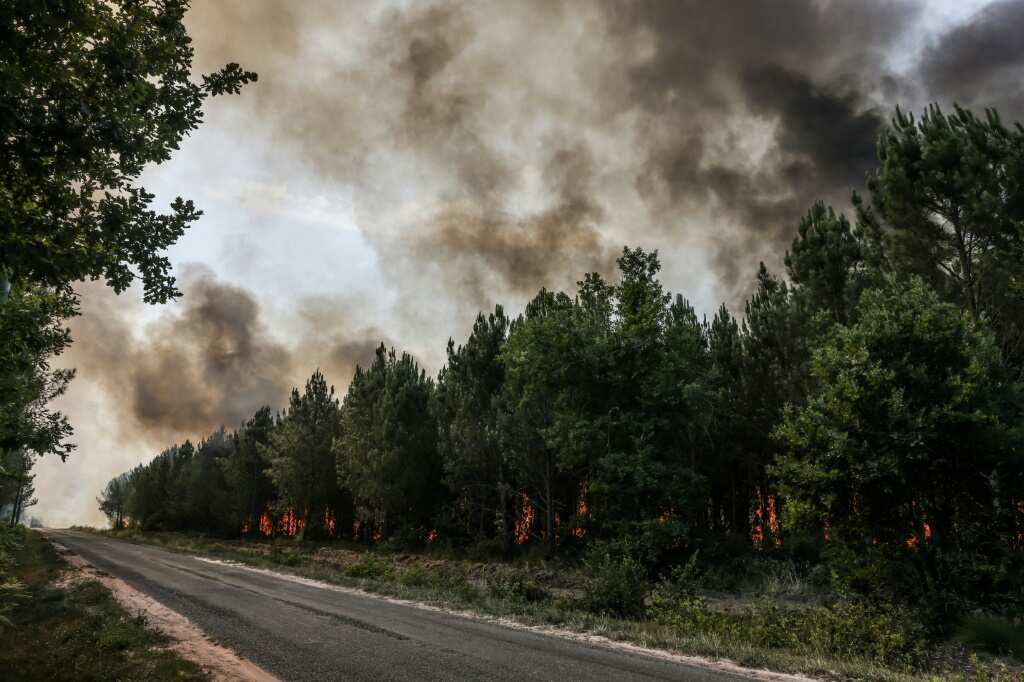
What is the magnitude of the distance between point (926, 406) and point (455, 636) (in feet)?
42.4

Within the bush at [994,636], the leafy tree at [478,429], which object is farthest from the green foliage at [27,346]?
the leafy tree at [478,429]

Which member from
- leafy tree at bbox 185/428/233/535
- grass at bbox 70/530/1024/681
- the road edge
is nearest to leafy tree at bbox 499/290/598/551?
grass at bbox 70/530/1024/681

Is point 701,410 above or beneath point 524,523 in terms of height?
above

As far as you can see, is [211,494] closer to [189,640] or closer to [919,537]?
[189,640]

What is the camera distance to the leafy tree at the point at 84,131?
200 inches

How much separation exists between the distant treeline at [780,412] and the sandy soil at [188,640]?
1371cm

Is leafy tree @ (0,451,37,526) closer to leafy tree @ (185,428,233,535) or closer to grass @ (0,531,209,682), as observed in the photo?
grass @ (0,531,209,682)

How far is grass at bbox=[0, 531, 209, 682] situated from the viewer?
7957 mm

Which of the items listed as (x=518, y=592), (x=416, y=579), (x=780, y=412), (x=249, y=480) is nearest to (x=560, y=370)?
(x=518, y=592)

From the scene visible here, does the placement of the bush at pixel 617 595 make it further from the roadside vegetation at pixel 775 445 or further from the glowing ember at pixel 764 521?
the glowing ember at pixel 764 521

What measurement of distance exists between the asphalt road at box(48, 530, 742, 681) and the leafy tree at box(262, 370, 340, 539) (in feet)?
115

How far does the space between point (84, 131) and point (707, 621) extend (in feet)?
→ 51.6

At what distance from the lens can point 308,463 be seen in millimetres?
52781

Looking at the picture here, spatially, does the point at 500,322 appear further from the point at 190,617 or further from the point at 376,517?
the point at 190,617
